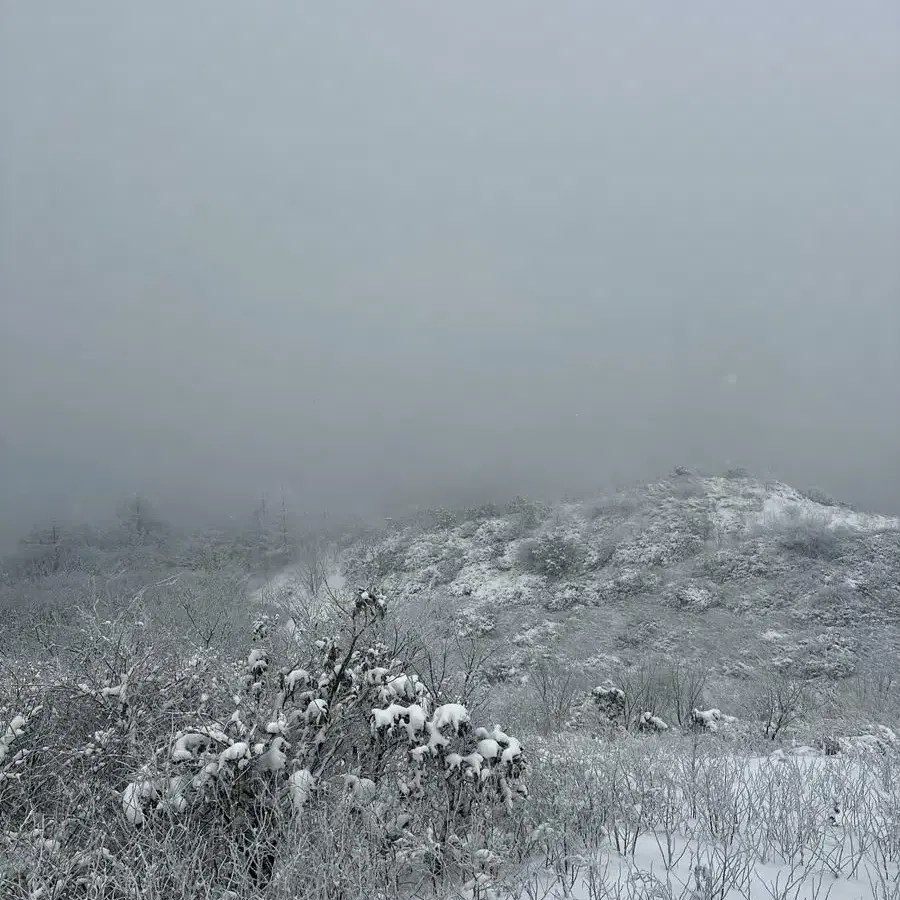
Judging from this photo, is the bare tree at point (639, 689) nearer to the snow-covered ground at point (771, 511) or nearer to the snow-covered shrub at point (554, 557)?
the snow-covered shrub at point (554, 557)

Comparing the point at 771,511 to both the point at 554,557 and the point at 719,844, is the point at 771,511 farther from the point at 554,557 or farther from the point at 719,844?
the point at 719,844

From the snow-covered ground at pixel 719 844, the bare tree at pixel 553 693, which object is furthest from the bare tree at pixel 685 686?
the snow-covered ground at pixel 719 844

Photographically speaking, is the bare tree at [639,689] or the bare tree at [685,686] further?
the bare tree at [685,686]

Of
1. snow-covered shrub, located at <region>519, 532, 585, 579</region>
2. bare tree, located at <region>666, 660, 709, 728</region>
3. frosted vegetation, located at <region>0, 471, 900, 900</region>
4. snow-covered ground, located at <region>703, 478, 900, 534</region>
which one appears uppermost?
frosted vegetation, located at <region>0, 471, 900, 900</region>

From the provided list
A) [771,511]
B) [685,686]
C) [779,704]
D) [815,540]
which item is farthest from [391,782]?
[771,511]

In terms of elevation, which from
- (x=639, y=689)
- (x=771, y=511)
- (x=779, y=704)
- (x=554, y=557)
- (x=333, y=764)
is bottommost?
(x=554, y=557)

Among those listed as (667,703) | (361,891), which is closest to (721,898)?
(361,891)

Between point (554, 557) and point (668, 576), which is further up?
point (668, 576)

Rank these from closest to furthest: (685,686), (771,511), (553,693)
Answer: (553,693), (685,686), (771,511)

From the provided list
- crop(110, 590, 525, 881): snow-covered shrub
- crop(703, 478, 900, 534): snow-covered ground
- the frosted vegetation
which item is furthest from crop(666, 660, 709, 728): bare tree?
crop(703, 478, 900, 534): snow-covered ground

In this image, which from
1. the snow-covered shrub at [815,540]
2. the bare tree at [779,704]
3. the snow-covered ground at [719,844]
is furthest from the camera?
the snow-covered shrub at [815,540]

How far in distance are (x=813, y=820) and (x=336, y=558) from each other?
150 ft

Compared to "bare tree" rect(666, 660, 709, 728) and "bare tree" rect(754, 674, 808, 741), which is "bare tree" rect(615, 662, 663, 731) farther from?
"bare tree" rect(754, 674, 808, 741)

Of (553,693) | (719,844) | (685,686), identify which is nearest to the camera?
(719,844)
